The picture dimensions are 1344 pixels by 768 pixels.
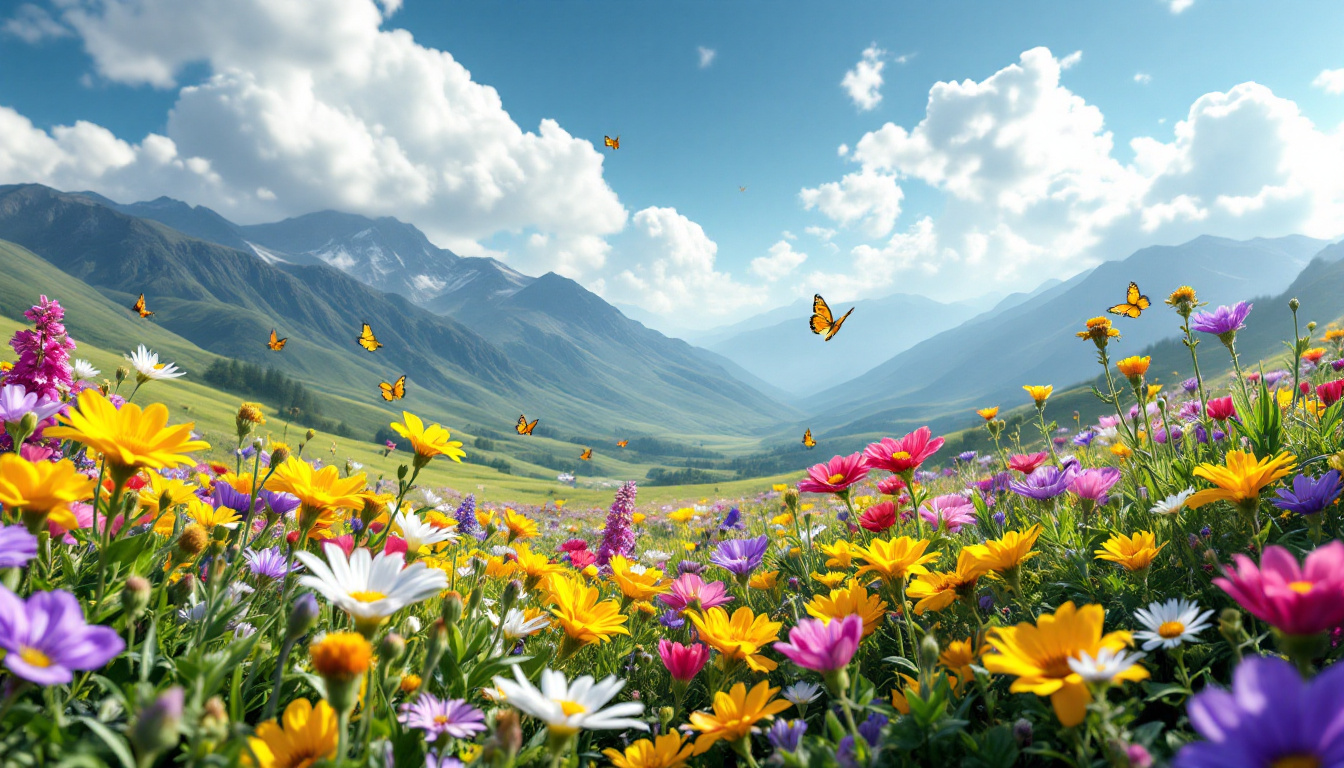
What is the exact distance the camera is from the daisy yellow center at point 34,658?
112cm

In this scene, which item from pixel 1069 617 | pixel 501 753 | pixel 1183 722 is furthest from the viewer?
pixel 1183 722

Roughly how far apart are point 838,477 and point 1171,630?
1383mm

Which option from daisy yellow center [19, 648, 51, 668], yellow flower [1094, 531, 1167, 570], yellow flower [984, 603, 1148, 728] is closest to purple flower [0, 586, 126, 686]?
daisy yellow center [19, 648, 51, 668]

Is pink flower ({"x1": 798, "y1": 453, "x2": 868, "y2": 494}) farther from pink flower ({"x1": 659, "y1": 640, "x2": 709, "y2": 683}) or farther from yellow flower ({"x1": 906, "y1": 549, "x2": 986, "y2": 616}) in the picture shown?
pink flower ({"x1": 659, "y1": 640, "x2": 709, "y2": 683})

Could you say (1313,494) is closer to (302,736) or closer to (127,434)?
(302,736)

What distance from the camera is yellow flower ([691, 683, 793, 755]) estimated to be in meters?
1.70

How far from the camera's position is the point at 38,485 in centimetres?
149

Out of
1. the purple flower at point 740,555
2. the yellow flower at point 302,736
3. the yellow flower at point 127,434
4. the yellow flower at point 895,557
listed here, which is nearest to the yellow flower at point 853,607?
the yellow flower at point 895,557

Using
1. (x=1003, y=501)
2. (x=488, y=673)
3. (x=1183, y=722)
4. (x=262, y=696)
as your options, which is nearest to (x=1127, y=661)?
(x=1183, y=722)

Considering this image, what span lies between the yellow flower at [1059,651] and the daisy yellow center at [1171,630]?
49 centimetres

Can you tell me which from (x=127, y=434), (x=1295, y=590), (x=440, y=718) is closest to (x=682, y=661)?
(x=440, y=718)

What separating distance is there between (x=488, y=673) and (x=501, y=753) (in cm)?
99

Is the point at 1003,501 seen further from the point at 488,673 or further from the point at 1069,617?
the point at 488,673

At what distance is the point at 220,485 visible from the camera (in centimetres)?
327
